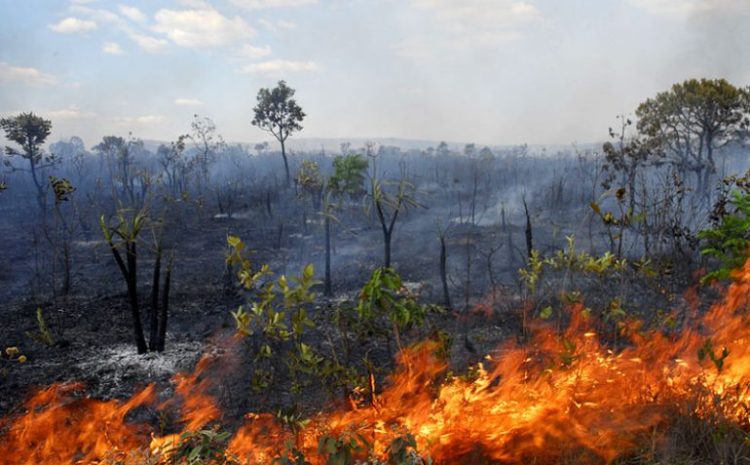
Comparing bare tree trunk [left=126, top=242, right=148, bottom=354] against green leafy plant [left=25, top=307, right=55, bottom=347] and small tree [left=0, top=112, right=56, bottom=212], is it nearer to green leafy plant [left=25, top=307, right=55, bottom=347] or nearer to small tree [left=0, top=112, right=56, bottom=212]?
green leafy plant [left=25, top=307, right=55, bottom=347]

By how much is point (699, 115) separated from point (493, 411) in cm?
2009

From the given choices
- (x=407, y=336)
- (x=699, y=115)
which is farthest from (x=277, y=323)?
(x=699, y=115)

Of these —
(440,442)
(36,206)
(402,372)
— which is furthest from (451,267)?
(36,206)

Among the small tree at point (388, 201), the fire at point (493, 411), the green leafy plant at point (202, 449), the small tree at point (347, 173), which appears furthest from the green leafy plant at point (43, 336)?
the small tree at point (347, 173)

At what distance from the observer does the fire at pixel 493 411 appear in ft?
13.4

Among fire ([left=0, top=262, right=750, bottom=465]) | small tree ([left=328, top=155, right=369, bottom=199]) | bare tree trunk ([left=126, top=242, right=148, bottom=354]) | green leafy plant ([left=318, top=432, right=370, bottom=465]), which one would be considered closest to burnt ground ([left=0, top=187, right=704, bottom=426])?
bare tree trunk ([left=126, top=242, right=148, bottom=354])

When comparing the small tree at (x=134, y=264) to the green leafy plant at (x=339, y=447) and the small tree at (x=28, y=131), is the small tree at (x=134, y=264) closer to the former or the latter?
the green leafy plant at (x=339, y=447)

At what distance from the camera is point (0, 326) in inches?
368

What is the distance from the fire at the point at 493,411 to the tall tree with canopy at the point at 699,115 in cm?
1473

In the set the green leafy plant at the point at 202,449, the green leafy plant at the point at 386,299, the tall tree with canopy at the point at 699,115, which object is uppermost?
the tall tree with canopy at the point at 699,115

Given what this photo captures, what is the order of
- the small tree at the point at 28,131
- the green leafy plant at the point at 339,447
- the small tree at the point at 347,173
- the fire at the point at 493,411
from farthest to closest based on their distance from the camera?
1. the small tree at the point at 28,131
2. the small tree at the point at 347,173
3. the fire at the point at 493,411
4. the green leafy plant at the point at 339,447

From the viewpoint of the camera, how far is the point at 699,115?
1950 centimetres

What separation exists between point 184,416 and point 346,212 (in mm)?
17266

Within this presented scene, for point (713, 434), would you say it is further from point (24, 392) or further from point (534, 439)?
point (24, 392)
